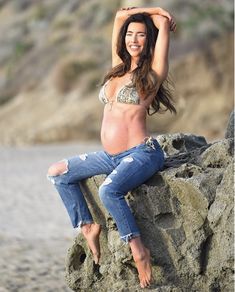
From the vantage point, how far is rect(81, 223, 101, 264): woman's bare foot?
4.75 metres

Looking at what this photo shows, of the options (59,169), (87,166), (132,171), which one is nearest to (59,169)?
(59,169)

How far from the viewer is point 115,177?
14.7 feet

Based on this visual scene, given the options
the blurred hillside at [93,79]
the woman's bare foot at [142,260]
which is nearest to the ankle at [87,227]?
the woman's bare foot at [142,260]

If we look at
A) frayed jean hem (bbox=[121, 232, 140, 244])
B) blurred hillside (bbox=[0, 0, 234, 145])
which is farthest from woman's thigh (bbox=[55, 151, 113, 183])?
blurred hillside (bbox=[0, 0, 234, 145])

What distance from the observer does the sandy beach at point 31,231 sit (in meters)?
6.97

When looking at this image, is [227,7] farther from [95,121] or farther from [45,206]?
[45,206]

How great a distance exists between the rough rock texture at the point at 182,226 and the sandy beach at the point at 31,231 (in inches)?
77.1

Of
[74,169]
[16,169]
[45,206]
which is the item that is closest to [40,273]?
[74,169]

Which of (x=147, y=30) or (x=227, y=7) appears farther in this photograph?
(x=227, y=7)

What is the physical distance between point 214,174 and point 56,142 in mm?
21535

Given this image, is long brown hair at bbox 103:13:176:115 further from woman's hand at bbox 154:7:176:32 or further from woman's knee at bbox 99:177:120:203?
woman's knee at bbox 99:177:120:203

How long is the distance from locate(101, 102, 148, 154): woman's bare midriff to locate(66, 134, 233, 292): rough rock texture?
0.79ft

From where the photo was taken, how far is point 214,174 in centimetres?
448

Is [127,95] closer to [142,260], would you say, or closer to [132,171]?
[132,171]
